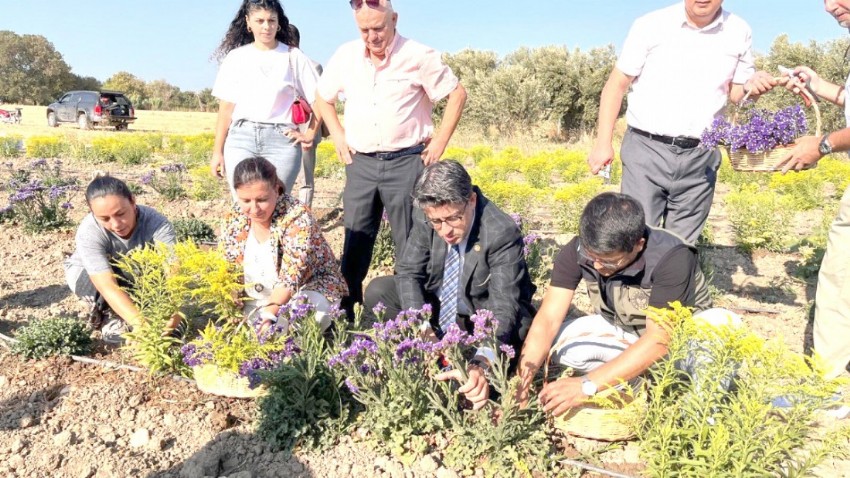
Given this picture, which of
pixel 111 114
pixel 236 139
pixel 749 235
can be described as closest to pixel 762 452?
pixel 236 139

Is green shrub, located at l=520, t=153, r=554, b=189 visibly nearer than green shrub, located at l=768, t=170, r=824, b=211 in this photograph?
No

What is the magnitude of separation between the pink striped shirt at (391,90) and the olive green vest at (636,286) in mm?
1438

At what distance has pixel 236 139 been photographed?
13.1 feet

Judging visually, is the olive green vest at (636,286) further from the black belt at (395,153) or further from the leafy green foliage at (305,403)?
the black belt at (395,153)

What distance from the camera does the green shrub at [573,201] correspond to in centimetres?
562

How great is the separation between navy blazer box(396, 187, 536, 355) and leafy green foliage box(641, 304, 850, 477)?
0.89m

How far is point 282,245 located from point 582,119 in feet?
74.6

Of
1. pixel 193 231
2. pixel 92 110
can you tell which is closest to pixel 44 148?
pixel 193 231

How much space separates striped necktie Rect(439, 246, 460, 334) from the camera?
3.13 m

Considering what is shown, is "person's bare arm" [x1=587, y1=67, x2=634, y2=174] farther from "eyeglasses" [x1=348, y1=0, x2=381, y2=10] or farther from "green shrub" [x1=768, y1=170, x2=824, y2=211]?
"green shrub" [x1=768, y1=170, x2=824, y2=211]

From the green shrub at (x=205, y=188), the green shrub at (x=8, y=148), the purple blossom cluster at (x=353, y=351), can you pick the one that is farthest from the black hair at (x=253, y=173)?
the green shrub at (x=8, y=148)

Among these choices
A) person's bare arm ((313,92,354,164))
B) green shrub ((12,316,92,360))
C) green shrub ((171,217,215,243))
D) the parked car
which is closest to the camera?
green shrub ((12,316,92,360))

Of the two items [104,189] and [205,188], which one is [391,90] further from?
[205,188]

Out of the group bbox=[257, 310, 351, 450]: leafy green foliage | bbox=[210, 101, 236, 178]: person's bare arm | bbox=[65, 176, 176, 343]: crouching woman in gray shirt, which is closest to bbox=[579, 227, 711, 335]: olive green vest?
bbox=[257, 310, 351, 450]: leafy green foliage
